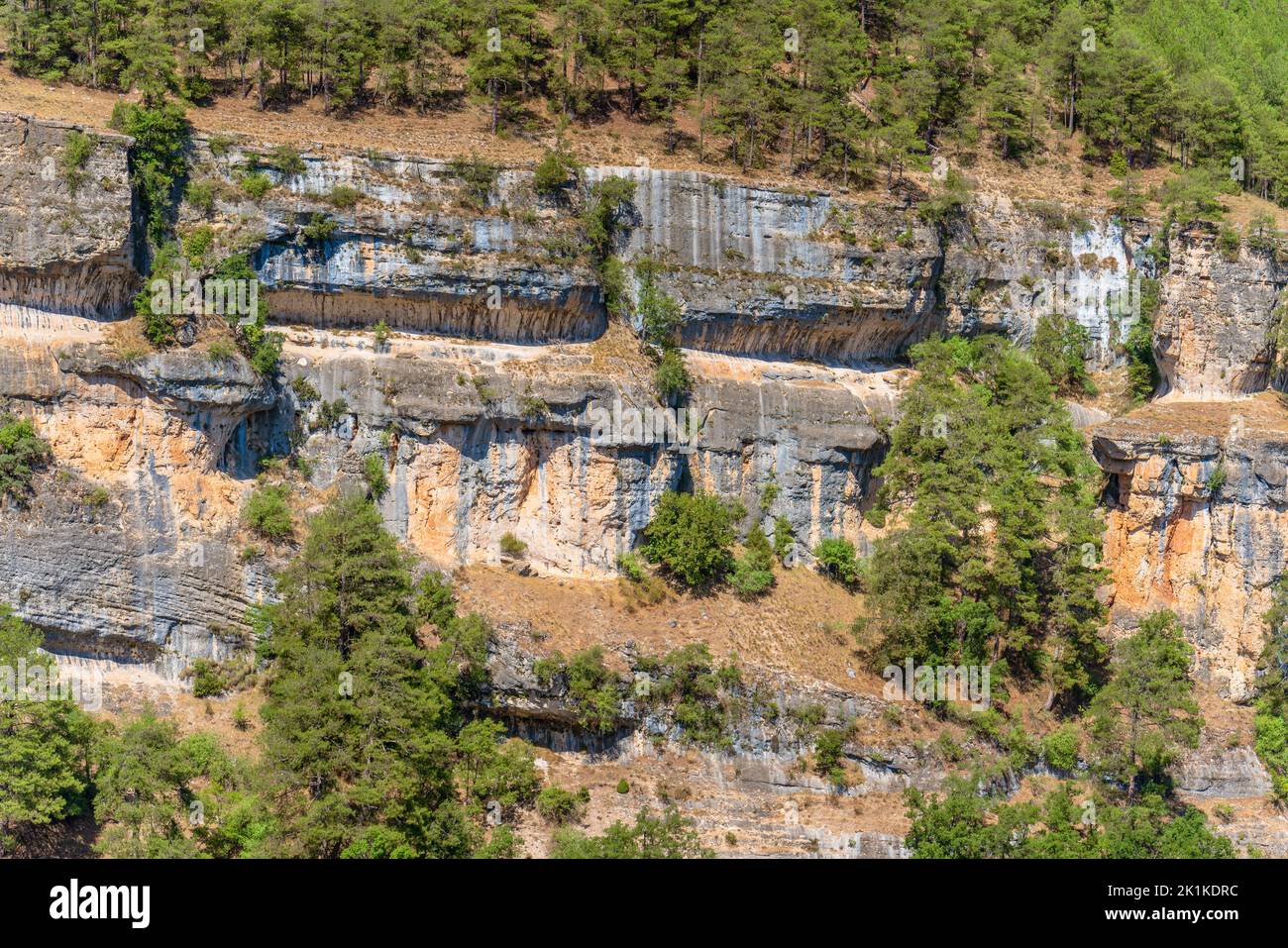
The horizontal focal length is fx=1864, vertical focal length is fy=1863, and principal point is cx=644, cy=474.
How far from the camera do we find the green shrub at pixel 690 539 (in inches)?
1949

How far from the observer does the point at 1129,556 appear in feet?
174

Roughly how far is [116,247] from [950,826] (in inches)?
979

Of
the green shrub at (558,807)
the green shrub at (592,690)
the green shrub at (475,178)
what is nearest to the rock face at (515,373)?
the green shrub at (475,178)

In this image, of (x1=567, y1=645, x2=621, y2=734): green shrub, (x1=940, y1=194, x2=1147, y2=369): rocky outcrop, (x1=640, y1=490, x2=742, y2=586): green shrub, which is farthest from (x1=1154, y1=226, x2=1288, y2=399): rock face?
(x1=567, y1=645, x2=621, y2=734): green shrub

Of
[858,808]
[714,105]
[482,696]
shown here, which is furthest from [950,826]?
[714,105]

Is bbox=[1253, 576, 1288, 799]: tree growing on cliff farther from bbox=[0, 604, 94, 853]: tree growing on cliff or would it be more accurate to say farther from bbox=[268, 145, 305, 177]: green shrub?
bbox=[0, 604, 94, 853]: tree growing on cliff

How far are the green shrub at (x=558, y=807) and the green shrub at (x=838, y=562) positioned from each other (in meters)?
11.1

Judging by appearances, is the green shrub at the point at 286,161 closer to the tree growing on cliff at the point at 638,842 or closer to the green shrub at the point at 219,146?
the green shrub at the point at 219,146

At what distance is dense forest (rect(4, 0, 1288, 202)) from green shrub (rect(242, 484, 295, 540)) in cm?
1167

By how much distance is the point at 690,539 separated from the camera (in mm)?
49500

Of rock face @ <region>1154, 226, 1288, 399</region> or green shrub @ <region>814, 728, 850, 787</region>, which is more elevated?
rock face @ <region>1154, 226, 1288, 399</region>

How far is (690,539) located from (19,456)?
1705 centimetres

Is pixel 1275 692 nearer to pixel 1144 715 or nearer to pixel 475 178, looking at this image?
pixel 1144 715

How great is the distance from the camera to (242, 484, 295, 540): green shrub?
4709 centimetres
